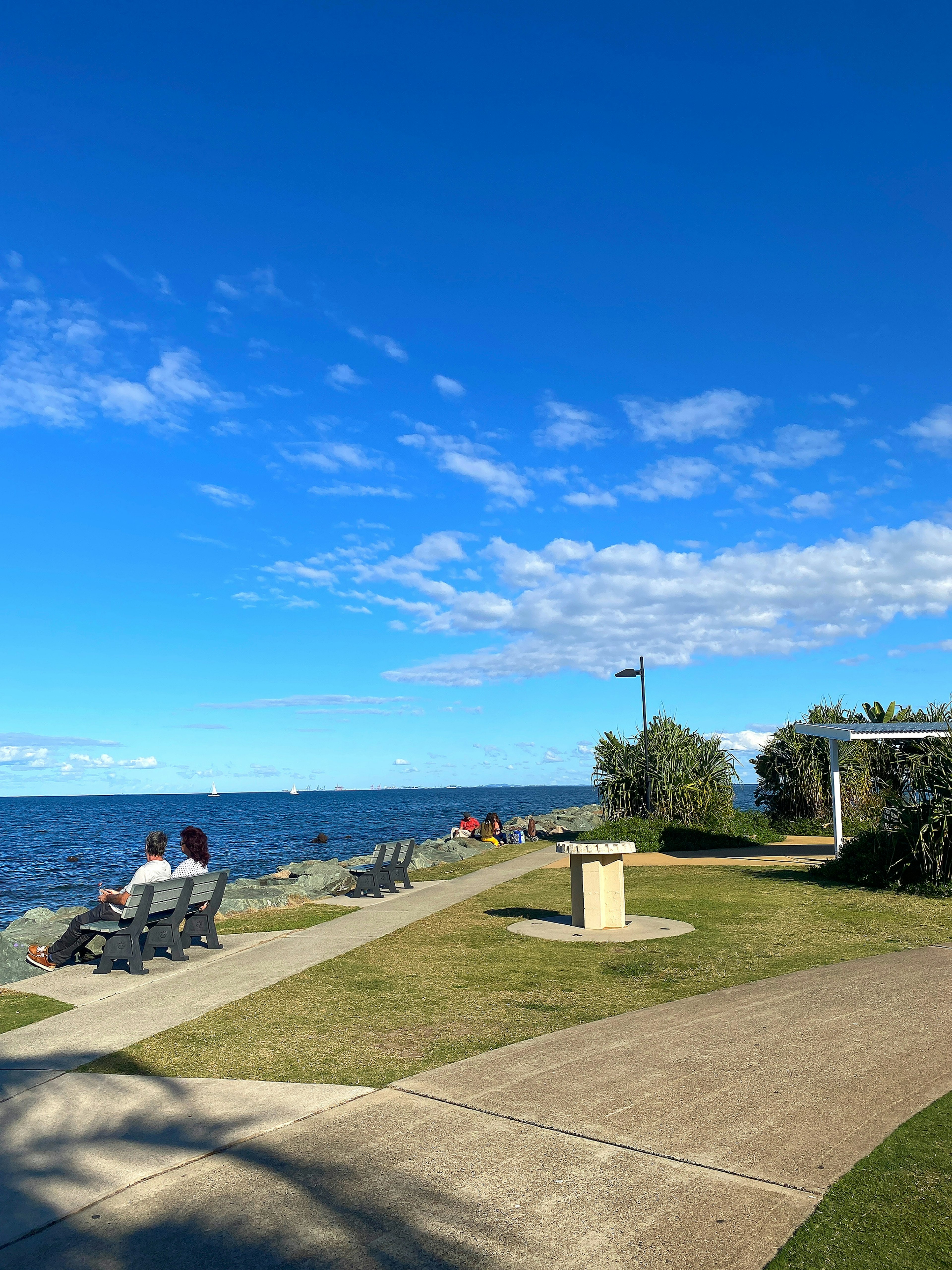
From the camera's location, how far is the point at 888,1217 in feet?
11.4

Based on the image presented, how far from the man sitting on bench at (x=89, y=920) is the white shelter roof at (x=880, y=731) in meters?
12.1

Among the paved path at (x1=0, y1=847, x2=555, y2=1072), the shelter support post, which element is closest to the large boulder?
the paved path at (x1=0, y1=847, x2=555, y2=1072)

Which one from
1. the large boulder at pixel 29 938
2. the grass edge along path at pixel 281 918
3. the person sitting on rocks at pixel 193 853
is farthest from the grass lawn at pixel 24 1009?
the grass edge along path at pixel 281 918

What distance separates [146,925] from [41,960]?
1.11 meters

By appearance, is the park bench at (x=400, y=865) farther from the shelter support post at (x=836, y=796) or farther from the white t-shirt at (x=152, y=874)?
the shelter support post at (x=836, y=796)

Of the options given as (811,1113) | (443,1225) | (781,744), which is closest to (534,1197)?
(443,1225)

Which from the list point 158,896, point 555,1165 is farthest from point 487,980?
point 555,1165

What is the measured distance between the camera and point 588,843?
1031 cm

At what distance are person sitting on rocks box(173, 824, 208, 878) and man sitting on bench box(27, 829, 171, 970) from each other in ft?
1.57

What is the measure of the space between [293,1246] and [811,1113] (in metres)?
2.59

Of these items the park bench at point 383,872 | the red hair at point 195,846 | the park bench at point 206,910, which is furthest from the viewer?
the park bench at point 383,872

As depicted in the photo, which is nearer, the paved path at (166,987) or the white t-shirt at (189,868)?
the paved path at (166,987)

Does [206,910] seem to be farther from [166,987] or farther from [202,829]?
[202,829]

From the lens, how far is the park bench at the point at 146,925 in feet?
28.0
